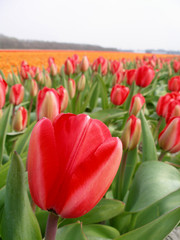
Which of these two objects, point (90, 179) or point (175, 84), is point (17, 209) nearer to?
point (90, 179)

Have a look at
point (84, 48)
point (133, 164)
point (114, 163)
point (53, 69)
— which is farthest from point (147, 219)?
point (84, 48)

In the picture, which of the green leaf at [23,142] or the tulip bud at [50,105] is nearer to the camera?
the tulip bud at [50,105]

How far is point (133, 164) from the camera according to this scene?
912mm

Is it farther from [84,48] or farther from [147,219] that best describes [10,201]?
[84,48]

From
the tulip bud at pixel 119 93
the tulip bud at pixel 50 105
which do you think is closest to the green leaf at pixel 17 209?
the tulip bud at pixel 50 105

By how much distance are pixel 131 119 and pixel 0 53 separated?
1641 millimetres

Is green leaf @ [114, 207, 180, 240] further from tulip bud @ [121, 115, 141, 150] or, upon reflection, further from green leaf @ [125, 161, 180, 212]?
tulip bud @ [121, 115, 141, 150]

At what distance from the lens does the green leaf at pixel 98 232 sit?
71 cm

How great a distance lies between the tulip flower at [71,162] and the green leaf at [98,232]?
39cm

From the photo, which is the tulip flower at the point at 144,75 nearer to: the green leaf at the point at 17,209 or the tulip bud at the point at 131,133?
the tulip bud at the point at 131,133

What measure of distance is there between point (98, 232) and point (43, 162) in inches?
18.6

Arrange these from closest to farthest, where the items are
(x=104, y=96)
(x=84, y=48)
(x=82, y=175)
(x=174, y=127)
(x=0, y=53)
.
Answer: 1. (x=82, y=175)
2. (x=174, y=127)
3. (x=104, y=96)
4. (x=0, y=53)
5. (x=84, y=48)

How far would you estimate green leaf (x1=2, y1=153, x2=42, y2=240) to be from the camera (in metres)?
0.40

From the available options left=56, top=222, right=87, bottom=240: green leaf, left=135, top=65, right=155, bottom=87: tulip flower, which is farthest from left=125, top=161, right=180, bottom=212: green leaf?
left=135, top=65, right=155, bottom=87: tulip flower
